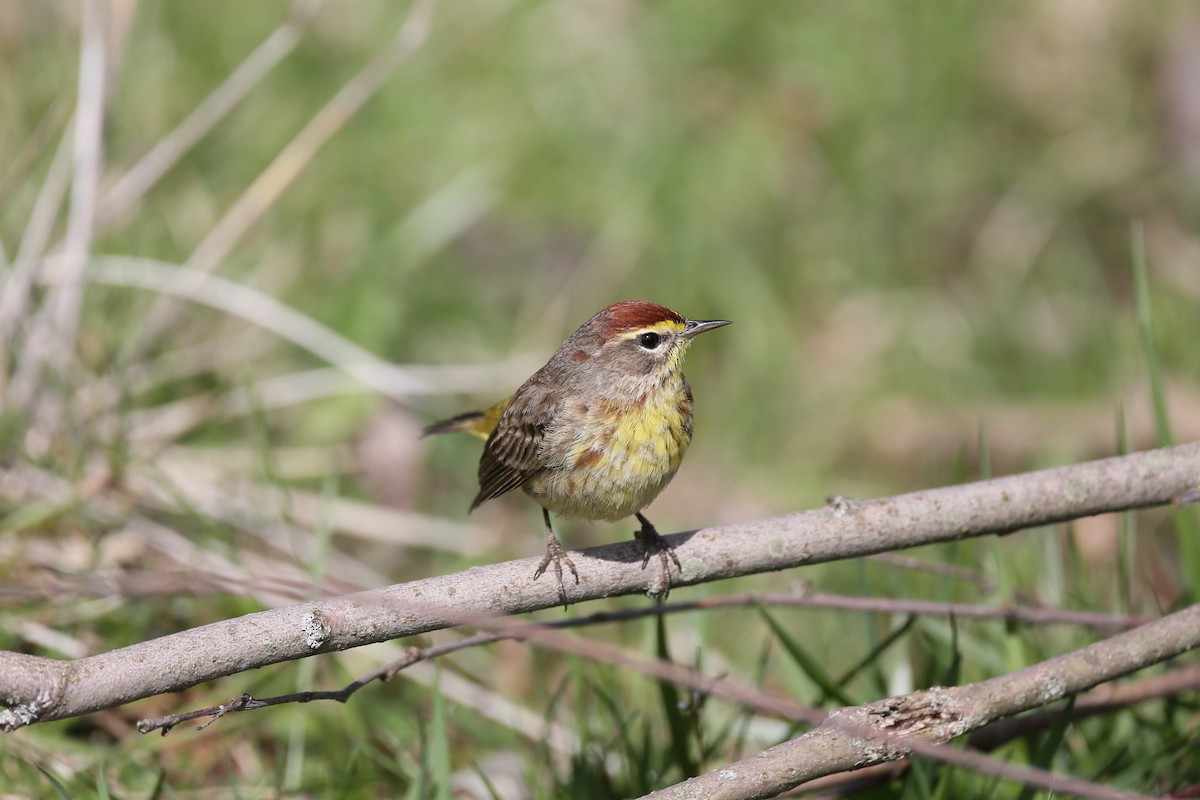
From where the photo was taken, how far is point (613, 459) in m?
3.71

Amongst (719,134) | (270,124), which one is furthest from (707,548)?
(719,134)

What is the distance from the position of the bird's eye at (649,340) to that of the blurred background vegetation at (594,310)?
98 cm

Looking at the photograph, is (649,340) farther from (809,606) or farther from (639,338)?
(809,606)

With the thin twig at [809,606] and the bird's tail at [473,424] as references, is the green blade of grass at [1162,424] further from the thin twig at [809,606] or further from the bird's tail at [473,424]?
the bird's tail at [473,424]

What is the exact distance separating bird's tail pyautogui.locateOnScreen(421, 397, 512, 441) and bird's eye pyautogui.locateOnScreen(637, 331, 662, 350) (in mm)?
911

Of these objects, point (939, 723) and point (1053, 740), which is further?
point (1053, 740)

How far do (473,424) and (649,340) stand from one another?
1.17 meters

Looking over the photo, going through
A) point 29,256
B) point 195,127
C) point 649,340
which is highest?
point 195,127

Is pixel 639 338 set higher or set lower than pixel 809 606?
higher

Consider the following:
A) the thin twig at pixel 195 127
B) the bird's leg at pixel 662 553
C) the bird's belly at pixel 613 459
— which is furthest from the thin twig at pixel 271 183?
the bird's leg at pixel 662 553

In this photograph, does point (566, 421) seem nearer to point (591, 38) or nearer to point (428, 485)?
point (428, 485)

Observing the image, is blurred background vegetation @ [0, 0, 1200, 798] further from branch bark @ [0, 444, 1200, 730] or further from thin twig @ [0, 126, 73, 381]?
branch bark @ [0, 444, 1200, 730]

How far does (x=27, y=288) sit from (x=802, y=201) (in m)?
4.63

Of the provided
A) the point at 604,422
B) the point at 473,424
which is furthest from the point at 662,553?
the point at 473,424
